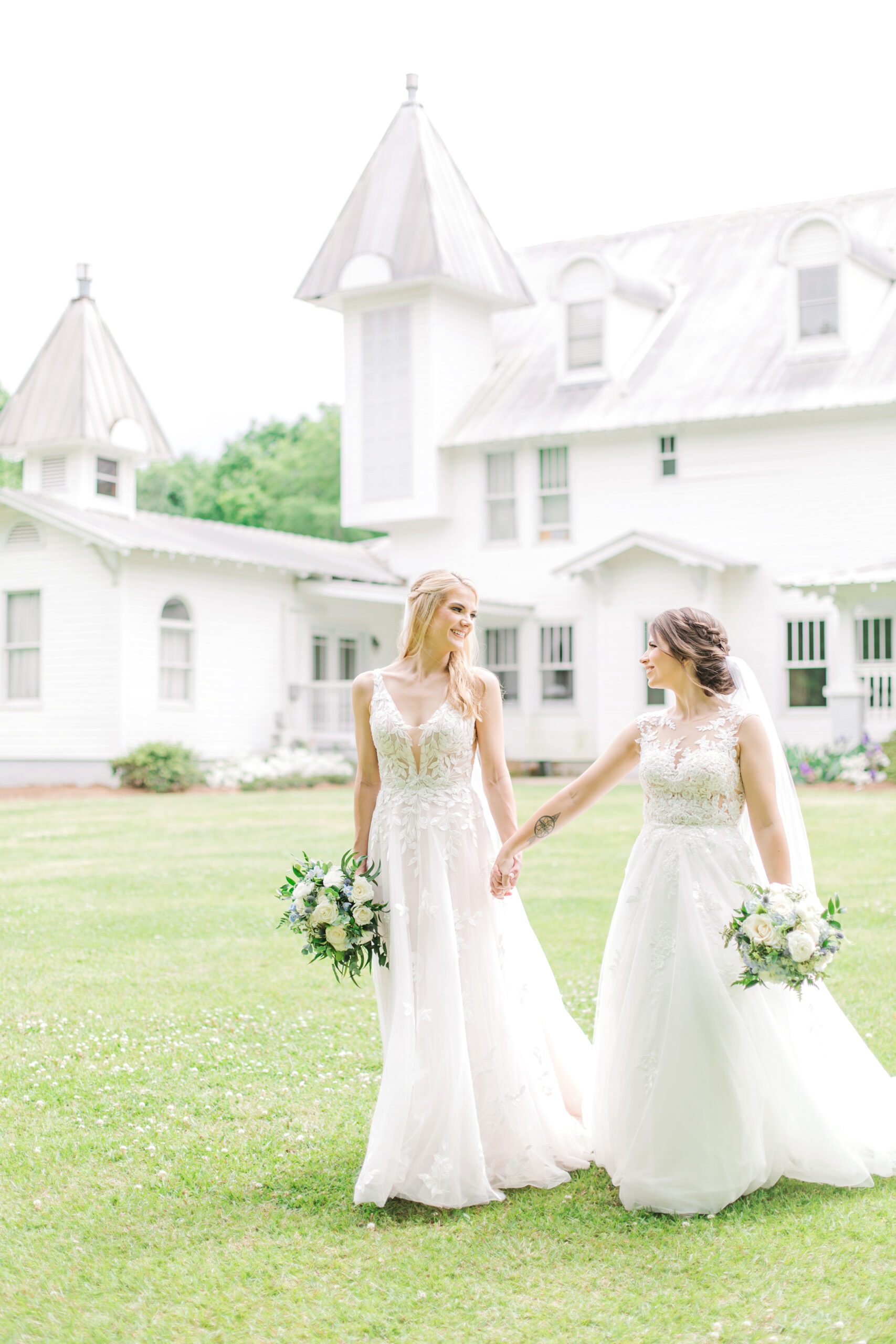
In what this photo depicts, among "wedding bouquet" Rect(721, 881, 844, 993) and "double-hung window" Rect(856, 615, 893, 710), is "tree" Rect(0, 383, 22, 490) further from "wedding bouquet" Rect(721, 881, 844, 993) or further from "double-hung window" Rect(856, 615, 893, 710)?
"wedding bouquet" Rect(721, 881, 844, 993)

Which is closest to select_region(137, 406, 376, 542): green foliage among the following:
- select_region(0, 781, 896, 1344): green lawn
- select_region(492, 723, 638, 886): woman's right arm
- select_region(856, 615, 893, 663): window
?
select_region(856, 615, 893, 663): window

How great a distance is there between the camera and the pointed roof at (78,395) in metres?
23.4

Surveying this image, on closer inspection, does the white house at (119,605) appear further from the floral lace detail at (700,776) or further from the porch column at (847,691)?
the floral lace detail at (700,776)

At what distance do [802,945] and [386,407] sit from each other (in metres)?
22.6

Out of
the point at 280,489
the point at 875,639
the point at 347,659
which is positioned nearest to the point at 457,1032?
the point at 875,639

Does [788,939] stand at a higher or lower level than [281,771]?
higher

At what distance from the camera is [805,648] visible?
897 inches

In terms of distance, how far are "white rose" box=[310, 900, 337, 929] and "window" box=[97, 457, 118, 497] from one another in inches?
802

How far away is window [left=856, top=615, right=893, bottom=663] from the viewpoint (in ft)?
71.8

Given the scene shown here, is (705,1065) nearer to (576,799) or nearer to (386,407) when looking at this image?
(576,799)

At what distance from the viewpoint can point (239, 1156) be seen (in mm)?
5031

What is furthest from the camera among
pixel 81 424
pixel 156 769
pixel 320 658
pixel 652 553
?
pixel 320 658

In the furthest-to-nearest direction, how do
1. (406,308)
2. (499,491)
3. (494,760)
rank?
(499,491)
(406,308)
(494,760)

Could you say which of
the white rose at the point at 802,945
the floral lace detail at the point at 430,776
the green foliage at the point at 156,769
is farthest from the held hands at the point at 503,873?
the green foliage at the point at 156,769
